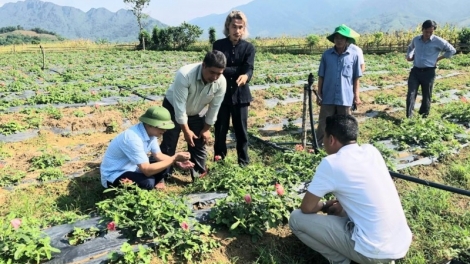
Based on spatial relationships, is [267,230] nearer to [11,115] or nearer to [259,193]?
[259,193]

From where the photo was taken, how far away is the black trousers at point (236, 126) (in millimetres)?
4617

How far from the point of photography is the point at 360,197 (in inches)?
100

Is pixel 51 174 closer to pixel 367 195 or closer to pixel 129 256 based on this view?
pixel 129 256

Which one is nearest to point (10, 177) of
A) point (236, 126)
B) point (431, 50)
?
point (236, 126)

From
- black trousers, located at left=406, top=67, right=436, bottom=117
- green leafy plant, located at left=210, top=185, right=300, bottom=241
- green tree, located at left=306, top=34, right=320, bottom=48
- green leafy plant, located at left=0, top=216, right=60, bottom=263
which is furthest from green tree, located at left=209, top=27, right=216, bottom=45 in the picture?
green leafy plant, located at left=0, top=216, right=60, bottom=263

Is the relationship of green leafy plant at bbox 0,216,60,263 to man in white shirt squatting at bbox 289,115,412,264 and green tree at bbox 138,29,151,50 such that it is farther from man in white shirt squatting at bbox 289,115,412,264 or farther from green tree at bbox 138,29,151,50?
green tree at bbox 138,29,151,50

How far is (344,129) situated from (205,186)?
5.88 feet

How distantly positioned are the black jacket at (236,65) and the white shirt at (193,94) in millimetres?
229

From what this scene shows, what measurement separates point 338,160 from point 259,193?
1038 mm

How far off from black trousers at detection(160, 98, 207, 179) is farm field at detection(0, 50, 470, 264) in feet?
0.76

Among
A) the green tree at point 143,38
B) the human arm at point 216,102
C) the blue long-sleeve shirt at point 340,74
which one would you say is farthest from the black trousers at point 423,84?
the green tree at point 143,38

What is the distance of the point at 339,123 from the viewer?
2664mm

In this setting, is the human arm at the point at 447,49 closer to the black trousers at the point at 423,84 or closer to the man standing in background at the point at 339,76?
the black trousers at the point at 423,84

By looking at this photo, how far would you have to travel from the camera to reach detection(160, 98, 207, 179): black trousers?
14.5 ft
